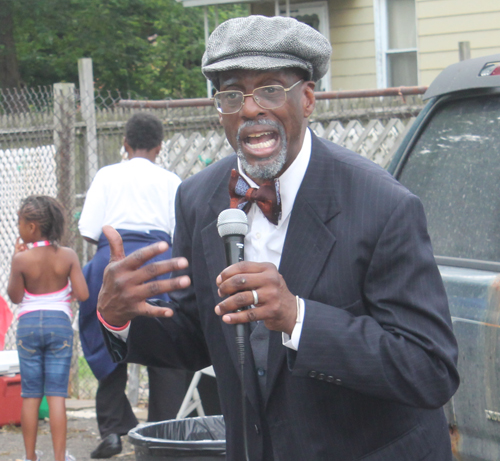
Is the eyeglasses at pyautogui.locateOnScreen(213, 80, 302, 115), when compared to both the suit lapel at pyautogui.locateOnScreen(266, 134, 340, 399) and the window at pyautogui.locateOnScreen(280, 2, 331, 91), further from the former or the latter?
the window at pyautogui.locateOnScreen(280, 2, 331, 91)

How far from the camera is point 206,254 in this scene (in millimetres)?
2346

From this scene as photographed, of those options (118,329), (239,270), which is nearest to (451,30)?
(118,329)

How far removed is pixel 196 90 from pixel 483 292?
1949 centimetres

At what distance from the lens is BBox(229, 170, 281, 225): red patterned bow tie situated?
227cm

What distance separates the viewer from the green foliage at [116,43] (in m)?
20.1

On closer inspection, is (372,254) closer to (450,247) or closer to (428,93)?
(450,247)

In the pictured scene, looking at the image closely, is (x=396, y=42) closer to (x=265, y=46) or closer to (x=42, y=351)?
(x=42, y=351)

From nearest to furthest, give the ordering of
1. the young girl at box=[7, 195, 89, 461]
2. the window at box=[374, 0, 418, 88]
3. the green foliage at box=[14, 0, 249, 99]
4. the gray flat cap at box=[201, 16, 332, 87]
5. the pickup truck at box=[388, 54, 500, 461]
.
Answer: the gray flat cap at box=[201, 16, 332, 87] → the pickup truck at box=[388, 54, 500, 461] → the young girl at box=[7, 195, 89, 461] → the window at box=[374, 0, 418, 88] → the green foliage at box=[14, 0, 249, 99]

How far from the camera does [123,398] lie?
5.97 meters

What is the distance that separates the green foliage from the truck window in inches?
682

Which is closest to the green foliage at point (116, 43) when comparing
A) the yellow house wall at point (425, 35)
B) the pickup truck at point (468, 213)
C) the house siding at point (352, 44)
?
the house siding at point (352, 44)

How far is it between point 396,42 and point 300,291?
10.8 metres

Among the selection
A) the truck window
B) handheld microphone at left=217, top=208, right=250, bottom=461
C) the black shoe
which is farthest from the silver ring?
the black shoe

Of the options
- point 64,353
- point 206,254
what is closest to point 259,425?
point 206,254
